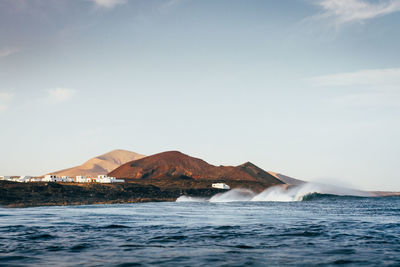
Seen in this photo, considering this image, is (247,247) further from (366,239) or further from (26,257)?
(26,257)

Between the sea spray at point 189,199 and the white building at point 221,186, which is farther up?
the white building at point 221,186

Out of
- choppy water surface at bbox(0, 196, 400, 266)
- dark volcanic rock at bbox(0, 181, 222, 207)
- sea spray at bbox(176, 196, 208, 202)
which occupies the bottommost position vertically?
sea spray at bbox(176, 196, 208, 202)

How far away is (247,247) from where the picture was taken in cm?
1888

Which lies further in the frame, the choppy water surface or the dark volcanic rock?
the dark volcanic rock

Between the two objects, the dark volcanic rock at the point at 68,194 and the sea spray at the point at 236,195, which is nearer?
the dark volcanic rock at the point at 68,194

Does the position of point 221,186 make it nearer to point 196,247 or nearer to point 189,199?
point 189,199

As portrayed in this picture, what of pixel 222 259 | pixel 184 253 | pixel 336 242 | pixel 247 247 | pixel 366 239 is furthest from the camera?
pixel 366 239

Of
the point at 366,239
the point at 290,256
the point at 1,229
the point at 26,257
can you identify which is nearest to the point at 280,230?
the point at 366,239

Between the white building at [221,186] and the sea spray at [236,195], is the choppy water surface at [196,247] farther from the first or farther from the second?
the white building at [221,186]

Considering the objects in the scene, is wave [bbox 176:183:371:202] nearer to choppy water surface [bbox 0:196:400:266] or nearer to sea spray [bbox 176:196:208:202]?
sea spray [bbox 176:196:208:202]

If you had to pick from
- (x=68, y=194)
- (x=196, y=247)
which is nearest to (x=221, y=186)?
(x=68, y=194)

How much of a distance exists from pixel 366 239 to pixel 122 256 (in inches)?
556

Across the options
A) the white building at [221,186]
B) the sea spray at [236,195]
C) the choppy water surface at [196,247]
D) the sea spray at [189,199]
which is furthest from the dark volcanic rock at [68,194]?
the choppy water surface at [196,247]

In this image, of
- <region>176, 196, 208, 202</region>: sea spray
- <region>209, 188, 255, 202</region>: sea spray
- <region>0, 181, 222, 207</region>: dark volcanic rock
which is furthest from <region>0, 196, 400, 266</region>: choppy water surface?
<region>209, 188, 255, 202</region>: sea spray
